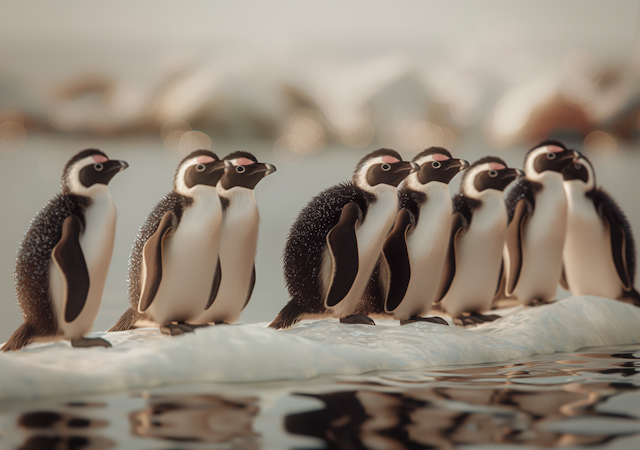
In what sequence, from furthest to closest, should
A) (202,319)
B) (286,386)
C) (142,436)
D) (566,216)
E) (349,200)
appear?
(566,216), (349,200), (202,319), (286,386), (142,436)

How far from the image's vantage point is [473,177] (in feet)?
9.68

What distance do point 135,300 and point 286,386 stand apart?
811mm

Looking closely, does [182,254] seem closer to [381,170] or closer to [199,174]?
[199,174]

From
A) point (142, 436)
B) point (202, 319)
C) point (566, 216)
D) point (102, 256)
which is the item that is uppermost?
point (566, 216)

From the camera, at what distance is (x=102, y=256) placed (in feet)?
7.14

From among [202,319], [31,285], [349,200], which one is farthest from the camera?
[349,200]

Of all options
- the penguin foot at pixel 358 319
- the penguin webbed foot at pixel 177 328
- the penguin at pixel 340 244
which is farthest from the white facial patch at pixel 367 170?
the penguin webbed foot at pixel 177 328

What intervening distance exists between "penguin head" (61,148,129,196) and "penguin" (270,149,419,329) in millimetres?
747

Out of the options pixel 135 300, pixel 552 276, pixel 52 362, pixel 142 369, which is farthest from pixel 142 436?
pixel 552 276

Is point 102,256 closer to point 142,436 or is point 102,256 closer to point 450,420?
point 142,436

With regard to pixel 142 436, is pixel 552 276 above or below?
above

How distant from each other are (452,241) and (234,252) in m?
1.02

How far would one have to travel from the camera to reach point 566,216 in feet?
10.1

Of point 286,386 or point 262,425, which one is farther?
point 286,386
